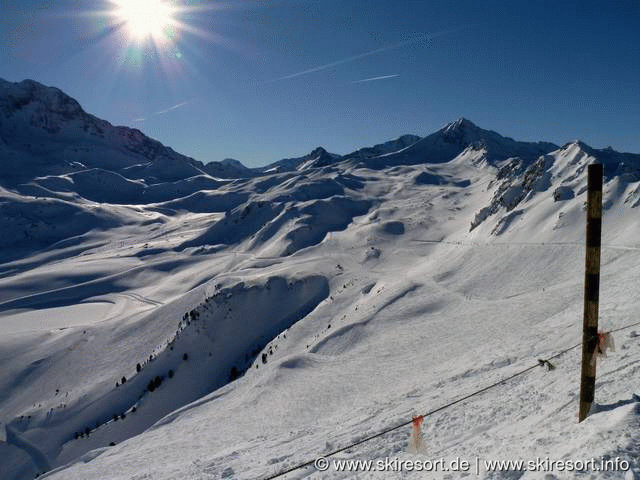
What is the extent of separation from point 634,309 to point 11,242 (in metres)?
215

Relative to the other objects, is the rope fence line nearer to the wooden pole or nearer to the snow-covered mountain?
the snow-covered mountain

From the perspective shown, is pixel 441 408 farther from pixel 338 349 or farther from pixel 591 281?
pixel 338 349

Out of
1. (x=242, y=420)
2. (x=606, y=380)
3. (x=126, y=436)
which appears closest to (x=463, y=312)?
(x=242, y=420)

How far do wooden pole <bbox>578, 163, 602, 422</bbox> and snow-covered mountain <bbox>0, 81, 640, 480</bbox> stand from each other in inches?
25.9

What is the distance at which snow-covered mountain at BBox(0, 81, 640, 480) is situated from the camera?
13.5 meters

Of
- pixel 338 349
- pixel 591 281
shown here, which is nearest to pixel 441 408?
pixel 591 281

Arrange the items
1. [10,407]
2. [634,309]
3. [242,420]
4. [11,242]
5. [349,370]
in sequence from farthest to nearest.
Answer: [11,242]
[10,407]
[349,370]
[242,420]
[634,309]

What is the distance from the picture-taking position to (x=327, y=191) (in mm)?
185375

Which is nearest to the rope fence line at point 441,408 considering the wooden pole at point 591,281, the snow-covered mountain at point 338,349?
the snow-covered mountain at point 338,349

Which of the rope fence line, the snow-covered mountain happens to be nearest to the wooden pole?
the snow-covered mountain

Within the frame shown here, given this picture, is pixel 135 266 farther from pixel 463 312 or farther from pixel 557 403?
pixel 557 403

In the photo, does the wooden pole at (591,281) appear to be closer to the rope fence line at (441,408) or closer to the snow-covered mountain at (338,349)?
the snow-covered mountain at (338,349)

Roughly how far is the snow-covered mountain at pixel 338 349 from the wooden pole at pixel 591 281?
0.66 m

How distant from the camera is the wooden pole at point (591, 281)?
8062 mm
